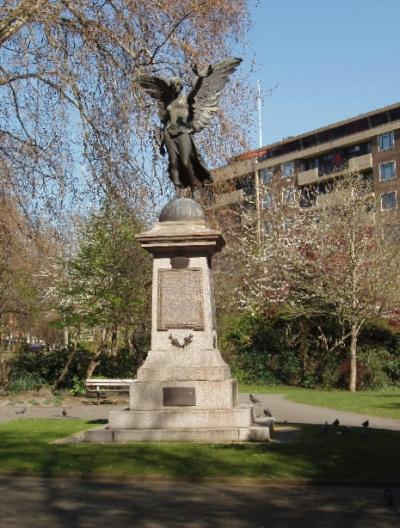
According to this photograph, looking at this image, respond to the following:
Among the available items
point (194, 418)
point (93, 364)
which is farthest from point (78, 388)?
point (194, 418)

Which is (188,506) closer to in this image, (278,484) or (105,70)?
(278,484)

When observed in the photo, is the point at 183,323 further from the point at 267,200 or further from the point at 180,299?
the point at 267,200

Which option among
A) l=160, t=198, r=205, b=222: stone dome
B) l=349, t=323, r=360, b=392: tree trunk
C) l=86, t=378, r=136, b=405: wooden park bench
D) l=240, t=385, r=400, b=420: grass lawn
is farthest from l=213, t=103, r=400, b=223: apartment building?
l=160, t=198, r=205, b=222: stone dome

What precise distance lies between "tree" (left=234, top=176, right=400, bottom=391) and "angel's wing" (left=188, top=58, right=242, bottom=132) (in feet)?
55.2

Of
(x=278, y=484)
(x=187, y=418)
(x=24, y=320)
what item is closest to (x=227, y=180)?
(x=187, y=418)

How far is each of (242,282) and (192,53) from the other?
67.5ft

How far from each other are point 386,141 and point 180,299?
49.5 metres

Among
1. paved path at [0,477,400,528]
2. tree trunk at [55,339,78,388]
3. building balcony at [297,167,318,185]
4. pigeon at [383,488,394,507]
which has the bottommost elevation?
paved path at [0,477,400,528]

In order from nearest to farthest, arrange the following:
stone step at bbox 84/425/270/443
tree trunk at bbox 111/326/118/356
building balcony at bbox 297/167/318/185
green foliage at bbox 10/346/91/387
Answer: stone step at bbox 84/425/270/443 → tree trunk at bbox 111/326/118/356 → green foliage at bbox 10/346/91/387 → building balcony at bbox 297/167/318/185

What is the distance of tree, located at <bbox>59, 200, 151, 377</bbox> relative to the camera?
2580 centimetres

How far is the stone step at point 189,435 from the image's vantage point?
11328 mm

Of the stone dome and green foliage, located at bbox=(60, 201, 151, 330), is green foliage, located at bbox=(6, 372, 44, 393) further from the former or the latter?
the stone dome

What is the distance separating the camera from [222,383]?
11.8 metres

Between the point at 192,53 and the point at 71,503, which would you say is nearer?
the point at 71,503
